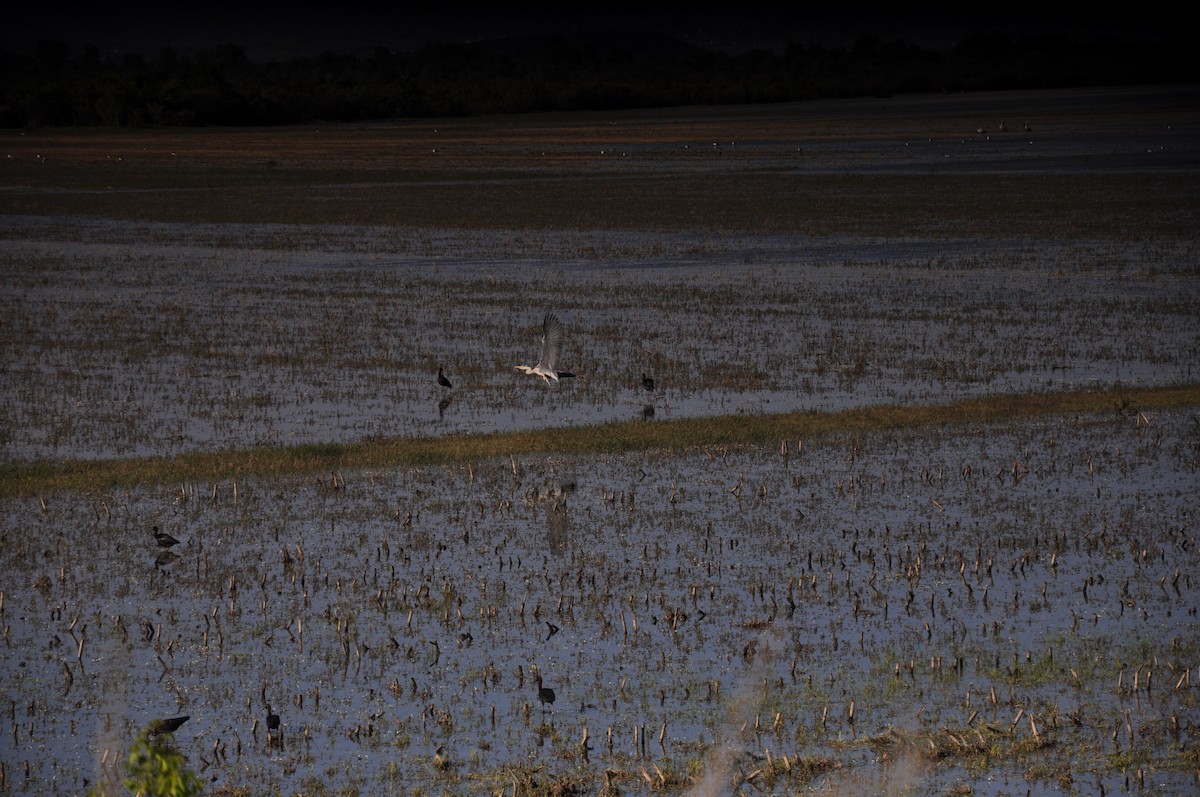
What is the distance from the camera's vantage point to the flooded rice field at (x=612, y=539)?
22.3 ft

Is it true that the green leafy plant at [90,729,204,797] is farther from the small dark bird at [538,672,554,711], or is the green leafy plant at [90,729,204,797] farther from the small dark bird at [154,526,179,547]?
the small dark bird at [154,526,179,547]

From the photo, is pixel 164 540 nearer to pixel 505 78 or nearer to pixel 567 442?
pixel 567 442

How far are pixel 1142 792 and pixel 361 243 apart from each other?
2398 cm

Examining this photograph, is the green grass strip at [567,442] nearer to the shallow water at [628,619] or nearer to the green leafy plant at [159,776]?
the shallow water at [628,619]

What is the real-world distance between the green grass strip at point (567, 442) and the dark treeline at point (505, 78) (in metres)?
72.4

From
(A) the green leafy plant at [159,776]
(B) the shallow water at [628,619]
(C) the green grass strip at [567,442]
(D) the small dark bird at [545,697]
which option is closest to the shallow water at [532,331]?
(C) the green grass strip at [567,442]

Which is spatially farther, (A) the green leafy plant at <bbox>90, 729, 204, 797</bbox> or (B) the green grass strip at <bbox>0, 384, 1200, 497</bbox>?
(B) the green grass strip at <bbox>0, 384, 1200, 497</bbox>

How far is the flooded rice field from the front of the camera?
22.3ft

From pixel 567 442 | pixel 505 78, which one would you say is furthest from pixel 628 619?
pixel 505 78

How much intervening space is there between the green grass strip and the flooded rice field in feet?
0.73

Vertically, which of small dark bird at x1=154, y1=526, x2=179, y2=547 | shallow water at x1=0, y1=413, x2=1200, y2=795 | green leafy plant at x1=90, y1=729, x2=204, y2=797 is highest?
green leafy plant at x1=90, y1=729, x2=204, y2=797

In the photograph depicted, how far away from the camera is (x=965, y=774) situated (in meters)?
6.46

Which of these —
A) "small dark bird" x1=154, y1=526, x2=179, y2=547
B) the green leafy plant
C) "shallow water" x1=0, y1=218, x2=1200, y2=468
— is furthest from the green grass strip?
the green leafy plant

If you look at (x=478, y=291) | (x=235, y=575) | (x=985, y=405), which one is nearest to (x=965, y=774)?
(x=235, y=575)
